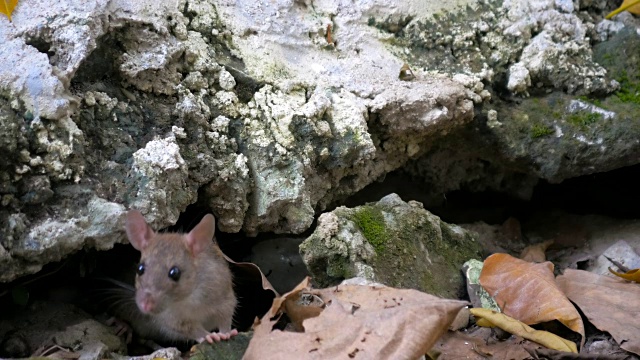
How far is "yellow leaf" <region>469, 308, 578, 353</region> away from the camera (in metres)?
3.34

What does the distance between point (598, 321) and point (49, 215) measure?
2729 millimetres

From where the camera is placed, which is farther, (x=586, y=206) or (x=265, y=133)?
(x=586, y=206)

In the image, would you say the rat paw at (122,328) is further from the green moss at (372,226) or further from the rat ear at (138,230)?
the green moss at (372,226)

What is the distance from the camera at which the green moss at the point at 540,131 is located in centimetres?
449

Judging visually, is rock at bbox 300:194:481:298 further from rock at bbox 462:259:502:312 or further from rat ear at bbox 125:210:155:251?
rat ear at bbox 125:210:155:251

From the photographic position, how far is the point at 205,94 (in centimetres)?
391

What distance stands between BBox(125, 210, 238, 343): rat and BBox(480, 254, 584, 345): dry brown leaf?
1.44 metres

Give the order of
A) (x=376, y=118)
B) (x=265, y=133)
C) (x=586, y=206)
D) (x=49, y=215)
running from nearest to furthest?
(x=49, y=215) → (x=265, y=133) → (x=376, y=118) → (x=586, y=206)

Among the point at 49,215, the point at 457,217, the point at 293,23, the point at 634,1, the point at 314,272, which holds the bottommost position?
the point at 457,217

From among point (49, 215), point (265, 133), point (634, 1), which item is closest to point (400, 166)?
point (265, 133)

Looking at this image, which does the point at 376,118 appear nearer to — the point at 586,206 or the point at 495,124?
the point at 495,124

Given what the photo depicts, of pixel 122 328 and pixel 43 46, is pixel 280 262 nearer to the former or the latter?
pixel 122 328

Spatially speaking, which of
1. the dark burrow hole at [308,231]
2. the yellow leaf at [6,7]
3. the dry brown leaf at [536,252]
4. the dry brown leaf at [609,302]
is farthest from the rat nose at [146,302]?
the dry brown leaf at [536,252]

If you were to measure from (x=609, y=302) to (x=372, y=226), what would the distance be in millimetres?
1322
